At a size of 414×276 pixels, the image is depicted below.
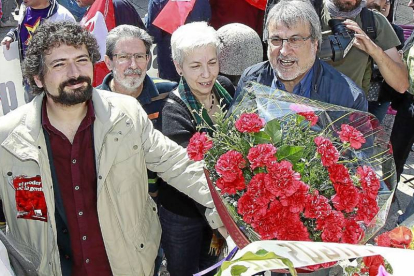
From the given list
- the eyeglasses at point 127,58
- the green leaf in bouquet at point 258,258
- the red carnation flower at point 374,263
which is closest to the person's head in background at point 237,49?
the eyeglasses at point 127,58

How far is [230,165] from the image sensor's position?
164 centimetres

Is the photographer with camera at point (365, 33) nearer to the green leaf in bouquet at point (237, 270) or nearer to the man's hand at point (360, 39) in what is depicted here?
the man's hand at point (360, 39)

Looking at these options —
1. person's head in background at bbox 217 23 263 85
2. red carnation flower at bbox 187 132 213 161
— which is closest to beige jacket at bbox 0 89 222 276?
red carnation flower at bbox 187 132 213 161

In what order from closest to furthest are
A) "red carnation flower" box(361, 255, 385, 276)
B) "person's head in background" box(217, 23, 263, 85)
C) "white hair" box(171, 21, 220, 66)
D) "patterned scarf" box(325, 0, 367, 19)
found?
1. "red carnation flower" box(361, 255, 385, 276)
2. "white hair" box(171, 21, 220, 66)
3. "person's head in background" box(217, 23, 263, 85)
4. "patterned scarf" box(325, 0, 367, 19)

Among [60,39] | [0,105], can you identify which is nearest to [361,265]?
[60,39]

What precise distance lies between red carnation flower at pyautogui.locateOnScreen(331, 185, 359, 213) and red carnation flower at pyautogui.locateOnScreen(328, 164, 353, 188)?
0.6 inches

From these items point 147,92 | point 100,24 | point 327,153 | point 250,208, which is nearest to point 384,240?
point 327,153

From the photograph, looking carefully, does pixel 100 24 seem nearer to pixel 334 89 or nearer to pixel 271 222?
pixel 334 89

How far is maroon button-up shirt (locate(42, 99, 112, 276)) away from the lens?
226 cm

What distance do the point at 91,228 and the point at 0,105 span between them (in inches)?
108

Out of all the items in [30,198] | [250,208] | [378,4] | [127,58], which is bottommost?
[30,198]

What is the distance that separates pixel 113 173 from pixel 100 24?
2466 millimetres

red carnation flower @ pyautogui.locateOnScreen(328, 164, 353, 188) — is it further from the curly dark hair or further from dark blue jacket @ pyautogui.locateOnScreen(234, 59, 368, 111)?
the curly dark hair

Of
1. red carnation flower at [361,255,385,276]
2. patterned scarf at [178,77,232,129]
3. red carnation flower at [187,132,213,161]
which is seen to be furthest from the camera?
patterned scarf at [178,77,232,129]
